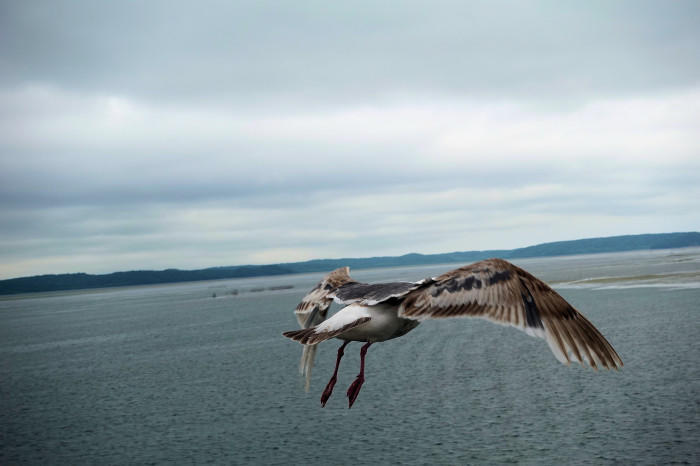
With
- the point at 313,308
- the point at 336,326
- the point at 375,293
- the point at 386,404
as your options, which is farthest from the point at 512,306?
the point at 386,404

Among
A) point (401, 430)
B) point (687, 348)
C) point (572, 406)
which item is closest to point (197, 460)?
point (401, 430)

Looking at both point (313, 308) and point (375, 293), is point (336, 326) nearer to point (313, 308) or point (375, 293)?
point (375, 293)

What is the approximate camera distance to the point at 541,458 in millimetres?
26484

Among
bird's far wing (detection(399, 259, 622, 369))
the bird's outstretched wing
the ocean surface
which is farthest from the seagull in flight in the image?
the ocean surface

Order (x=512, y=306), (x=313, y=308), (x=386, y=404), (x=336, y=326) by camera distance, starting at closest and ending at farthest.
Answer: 1. (x=336, y=326)
2. (x=512, y=306)
3. (x=313, y=308)
4. (x=386, y=404)

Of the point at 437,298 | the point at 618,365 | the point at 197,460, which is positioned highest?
the point at 437,298

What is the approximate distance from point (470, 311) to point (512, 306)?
54cm

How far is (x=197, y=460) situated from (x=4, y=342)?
262 ft

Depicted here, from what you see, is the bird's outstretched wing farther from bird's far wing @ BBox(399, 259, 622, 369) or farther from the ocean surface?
the ocean surface

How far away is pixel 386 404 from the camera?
3688 cm

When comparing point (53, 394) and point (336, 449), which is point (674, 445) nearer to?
point (336, 449)

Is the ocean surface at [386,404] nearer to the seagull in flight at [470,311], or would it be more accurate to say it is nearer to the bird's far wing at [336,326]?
the seagull in flight at [470,311]

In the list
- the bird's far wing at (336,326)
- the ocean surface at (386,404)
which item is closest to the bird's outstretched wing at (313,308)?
the bird's far wing at (336,326)

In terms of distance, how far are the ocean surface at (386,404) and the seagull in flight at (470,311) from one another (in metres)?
22.1
